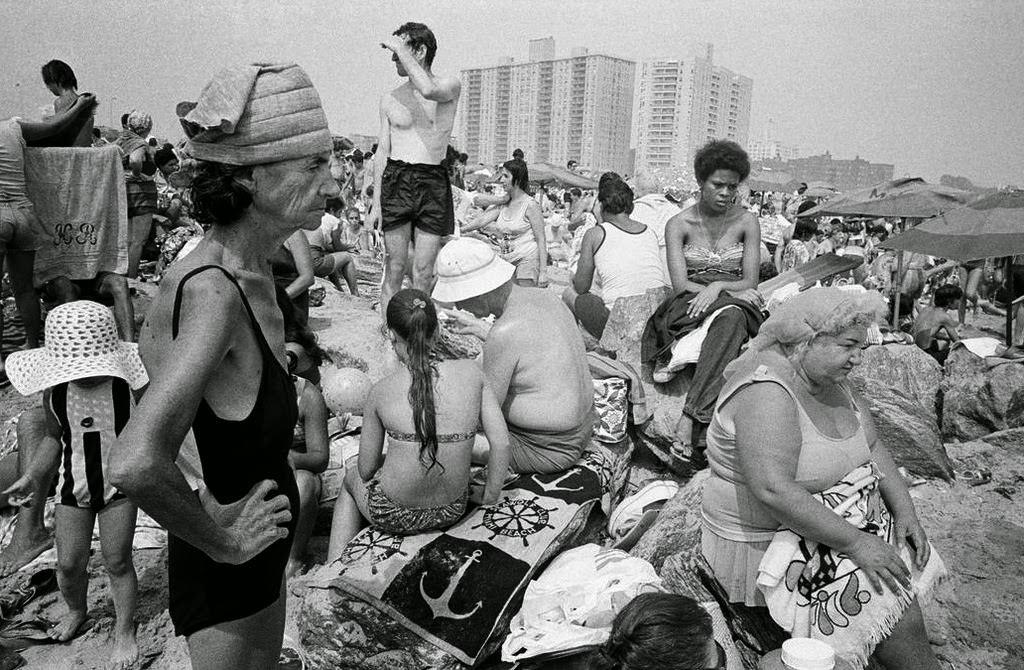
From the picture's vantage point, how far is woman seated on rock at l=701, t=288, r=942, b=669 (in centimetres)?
250

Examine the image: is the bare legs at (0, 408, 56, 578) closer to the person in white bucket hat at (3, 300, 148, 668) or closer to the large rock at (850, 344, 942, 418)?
the person in white bucket hat at (3, 300, 148, 668)

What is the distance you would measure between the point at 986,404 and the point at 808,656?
4.57m

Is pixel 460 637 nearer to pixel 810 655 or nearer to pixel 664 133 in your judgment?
pixel 810 655

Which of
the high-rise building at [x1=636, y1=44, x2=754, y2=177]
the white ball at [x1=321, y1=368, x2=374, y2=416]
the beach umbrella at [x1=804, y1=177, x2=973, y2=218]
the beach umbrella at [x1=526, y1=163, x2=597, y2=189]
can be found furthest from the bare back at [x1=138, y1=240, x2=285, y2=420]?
the high-rise building at [x1=636, y1=44, x2=754, y2=177]

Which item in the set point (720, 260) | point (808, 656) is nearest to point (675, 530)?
point (808, 656)

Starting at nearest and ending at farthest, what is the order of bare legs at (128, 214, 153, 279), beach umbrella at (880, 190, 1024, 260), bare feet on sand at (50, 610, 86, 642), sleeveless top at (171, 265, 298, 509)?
sleeveless top at (171, 265, 298, 509) → bare feet on sand at (50, 610, 86, 642) → beach umbrella at (880, 190, 1024, 260) → bare legs at (128, 214, 153, 279)

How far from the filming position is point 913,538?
108 inches

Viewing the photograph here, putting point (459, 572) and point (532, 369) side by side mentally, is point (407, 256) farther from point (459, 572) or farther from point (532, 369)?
point (459, 572)

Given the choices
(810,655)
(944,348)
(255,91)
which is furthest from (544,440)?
(944,348)


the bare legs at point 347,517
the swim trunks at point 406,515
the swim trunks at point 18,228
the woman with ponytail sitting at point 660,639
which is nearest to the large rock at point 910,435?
the swim trunks at point 406,515

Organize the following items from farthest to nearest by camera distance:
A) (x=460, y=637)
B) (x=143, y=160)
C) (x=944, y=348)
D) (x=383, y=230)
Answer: (x=944, y=348) → (x=143, y=160) → (x=383, y=230) → (x=460, y=637)

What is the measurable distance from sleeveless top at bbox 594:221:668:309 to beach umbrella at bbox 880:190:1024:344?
10.9ft

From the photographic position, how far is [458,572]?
10.1 ft

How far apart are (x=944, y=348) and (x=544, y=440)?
627 centimetres
